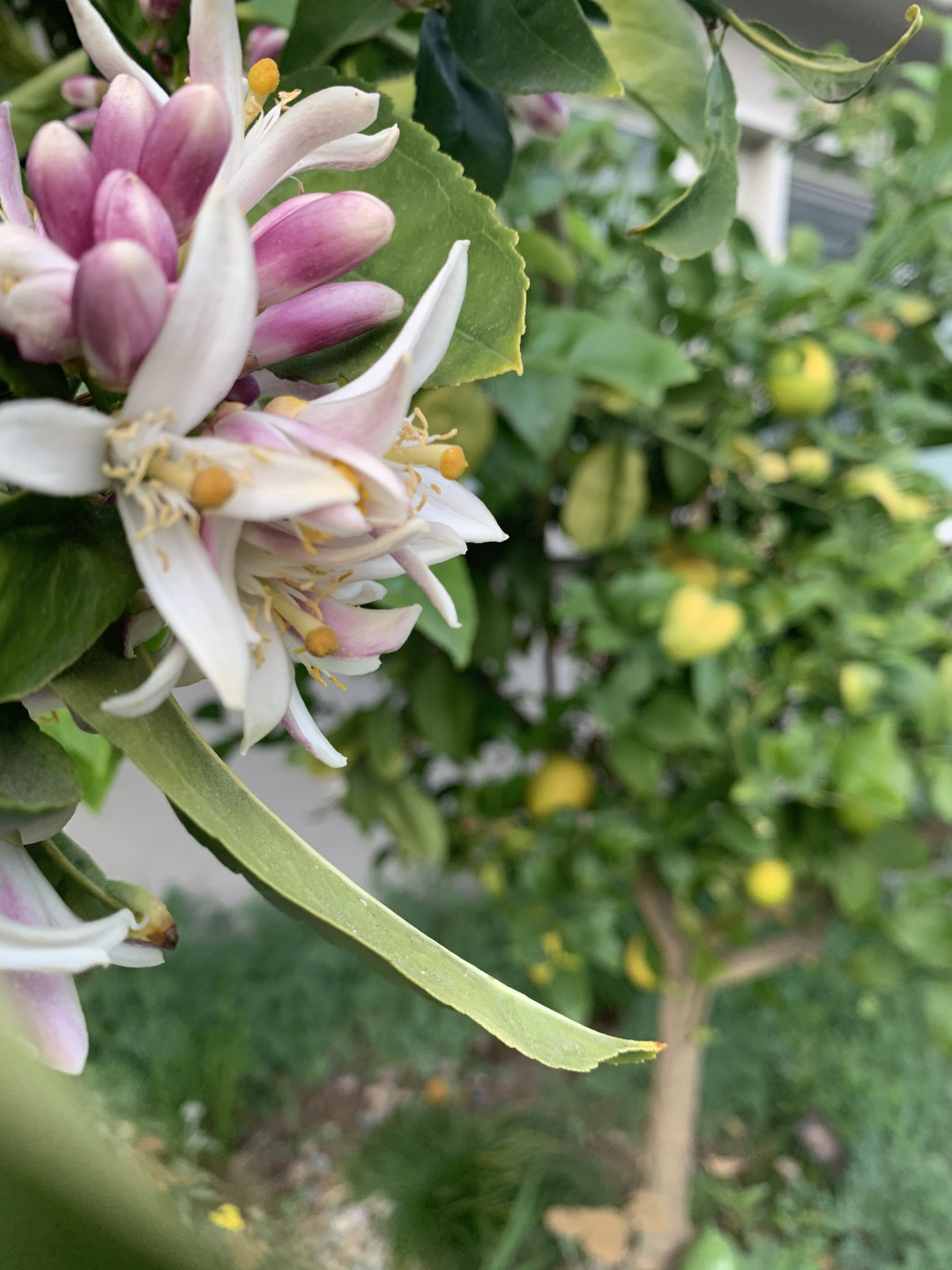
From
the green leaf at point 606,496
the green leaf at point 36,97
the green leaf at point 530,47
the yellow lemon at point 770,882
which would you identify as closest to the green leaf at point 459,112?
the green leaf at point 530,47

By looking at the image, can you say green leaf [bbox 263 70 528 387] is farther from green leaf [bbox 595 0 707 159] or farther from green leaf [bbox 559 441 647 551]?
green leaf [bbox 559 441 647 551]

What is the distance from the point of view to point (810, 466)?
539 millimetres

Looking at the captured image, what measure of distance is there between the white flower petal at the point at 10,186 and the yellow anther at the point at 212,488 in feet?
0.16

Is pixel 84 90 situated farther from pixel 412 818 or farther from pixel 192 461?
pixel 412 818

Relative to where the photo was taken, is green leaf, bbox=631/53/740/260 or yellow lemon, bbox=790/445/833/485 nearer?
green leaf, bbox=631/53/740/260

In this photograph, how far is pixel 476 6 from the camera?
16 cm

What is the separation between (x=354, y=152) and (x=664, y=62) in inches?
3.4

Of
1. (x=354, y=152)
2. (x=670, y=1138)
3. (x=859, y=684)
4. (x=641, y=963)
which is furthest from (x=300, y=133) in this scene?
(x=670, y=1138)

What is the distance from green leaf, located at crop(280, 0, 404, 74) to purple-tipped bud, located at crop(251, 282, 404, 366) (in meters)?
0.09

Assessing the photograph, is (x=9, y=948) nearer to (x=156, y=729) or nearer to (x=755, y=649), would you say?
(x=156, y=729)

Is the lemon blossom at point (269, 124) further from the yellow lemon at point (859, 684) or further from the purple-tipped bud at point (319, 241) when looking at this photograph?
the yellow lemon at point (859, 684)

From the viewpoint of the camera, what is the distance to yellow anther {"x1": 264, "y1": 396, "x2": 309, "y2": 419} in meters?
0.11

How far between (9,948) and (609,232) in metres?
0.65

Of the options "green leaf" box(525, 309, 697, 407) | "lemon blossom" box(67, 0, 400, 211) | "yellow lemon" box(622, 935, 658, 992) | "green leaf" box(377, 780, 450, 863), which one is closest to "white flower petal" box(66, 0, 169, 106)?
"lemon blossom" box(67, 0, 400, 211)
